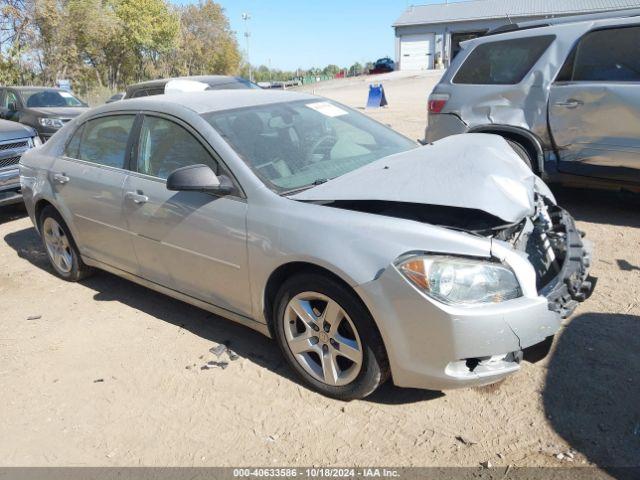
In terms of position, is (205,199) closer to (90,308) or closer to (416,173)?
(416,173)

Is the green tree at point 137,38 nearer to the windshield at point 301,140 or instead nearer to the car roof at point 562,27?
the car roof at point 562,27

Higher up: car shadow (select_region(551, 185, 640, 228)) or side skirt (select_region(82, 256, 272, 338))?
car shadow (select_region(551, 185, 640, 228))

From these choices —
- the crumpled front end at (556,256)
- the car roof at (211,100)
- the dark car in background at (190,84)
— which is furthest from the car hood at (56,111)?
the crumpled front end at (556,256)

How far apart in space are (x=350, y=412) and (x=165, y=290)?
67.1 inches

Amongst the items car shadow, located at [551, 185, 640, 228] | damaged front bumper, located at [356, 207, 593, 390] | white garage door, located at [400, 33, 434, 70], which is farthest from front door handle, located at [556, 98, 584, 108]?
white garage door, located at [400, 33, 434, 70]

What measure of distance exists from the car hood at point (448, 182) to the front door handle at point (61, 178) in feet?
8.04

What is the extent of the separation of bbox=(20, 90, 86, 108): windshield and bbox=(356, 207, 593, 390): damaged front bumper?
12.2 m

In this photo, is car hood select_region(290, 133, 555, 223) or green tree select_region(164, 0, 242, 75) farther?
green tree select_region(164, 0, 242, 75)

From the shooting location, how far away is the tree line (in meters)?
27.5

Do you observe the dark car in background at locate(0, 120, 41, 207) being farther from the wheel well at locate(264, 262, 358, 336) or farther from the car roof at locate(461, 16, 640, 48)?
the car roof at locate(461, 16, 640, 48)

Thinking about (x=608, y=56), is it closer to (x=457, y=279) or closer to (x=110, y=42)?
(x=457, y=279)

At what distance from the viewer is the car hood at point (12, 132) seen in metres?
7.62

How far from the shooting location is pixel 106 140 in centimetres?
431

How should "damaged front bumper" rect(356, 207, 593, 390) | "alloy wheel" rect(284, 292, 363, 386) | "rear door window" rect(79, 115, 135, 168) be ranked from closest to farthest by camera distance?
"damaged front bumper" rect(356, 207, 593, 390)
"alloy wheel" rect(284, 292, 363, 386)
"rear door window" rect(79, 115, 135, 168)
